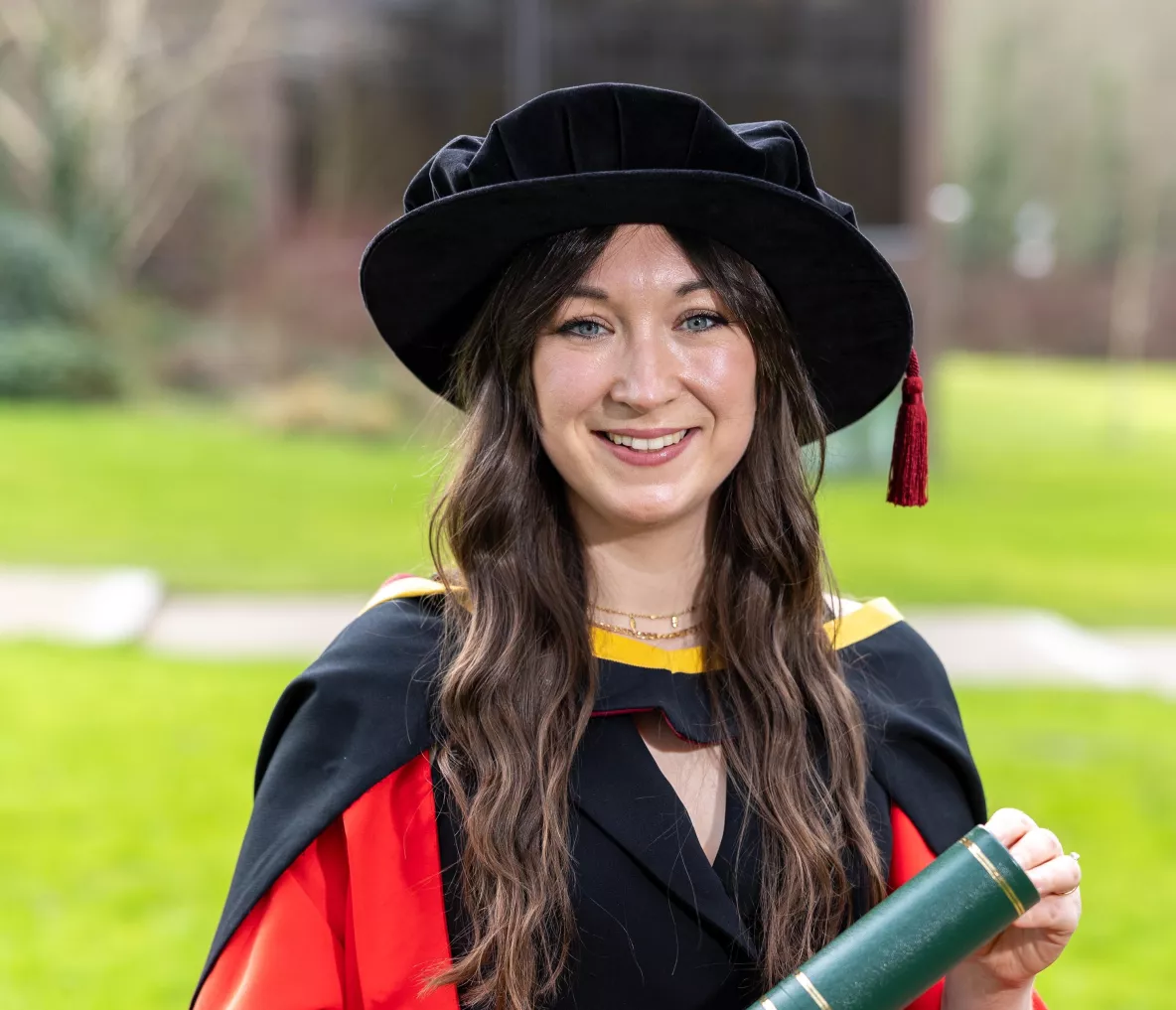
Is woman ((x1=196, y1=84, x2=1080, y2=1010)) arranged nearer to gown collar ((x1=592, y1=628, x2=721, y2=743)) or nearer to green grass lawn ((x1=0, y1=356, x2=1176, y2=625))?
gown collar ((x1=592, y1=628, x2=721, y2=743))

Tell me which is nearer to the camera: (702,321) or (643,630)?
(702,321)

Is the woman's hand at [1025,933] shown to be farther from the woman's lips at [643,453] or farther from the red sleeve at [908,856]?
the woman's lips at [643,453]

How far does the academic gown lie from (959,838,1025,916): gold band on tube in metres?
0.45

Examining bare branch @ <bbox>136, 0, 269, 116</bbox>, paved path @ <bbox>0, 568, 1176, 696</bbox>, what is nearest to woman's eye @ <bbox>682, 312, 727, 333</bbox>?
paved path @ <bbox>0, 568, 1176, 696</bbox>

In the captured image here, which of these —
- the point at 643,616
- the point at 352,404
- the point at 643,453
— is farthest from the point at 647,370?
the point at 352,404

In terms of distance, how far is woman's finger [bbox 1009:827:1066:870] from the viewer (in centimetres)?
169

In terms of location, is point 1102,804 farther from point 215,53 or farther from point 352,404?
point 215,53

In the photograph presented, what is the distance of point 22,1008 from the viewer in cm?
466

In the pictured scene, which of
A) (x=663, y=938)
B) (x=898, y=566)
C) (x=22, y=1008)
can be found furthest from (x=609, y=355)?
(x=898, y=566)

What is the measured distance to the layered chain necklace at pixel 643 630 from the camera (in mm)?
2158

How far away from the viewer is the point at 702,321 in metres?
2.00

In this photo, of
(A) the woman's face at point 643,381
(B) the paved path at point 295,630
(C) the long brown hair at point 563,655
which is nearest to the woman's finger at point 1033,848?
(C) the long brown hair at point 563,655

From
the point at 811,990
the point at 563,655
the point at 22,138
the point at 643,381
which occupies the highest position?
the point at 22,138

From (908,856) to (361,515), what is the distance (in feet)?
38.1
